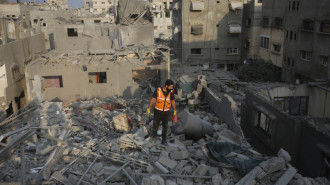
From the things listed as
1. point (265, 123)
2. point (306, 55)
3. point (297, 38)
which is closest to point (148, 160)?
point (265, 123)

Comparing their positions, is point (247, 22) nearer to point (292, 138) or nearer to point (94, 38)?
point (94, 38)

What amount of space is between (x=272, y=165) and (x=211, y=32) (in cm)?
2796

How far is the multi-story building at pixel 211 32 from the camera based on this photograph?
3209cm

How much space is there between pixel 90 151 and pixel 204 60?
A: 27.4m

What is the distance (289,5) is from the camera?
25547 millimetres

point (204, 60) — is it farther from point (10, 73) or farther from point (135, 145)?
point (135, 145)

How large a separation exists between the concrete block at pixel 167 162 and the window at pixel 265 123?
4756 mm

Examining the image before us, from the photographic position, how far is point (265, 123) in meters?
11.3

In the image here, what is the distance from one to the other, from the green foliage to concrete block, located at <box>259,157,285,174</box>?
22805 millimetres

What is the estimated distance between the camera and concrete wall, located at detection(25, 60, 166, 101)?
1812 centimetres

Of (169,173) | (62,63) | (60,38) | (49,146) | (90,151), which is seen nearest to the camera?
(169,173)

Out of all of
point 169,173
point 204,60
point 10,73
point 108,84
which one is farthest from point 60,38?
point 169,173

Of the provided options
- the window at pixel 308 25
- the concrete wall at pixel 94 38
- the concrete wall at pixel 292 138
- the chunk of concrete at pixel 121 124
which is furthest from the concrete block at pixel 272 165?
the concrete wall at pixel 94 38

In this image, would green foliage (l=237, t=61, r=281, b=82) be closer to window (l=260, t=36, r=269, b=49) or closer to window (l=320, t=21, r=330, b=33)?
window (l=260, t=36, r=269, b=49)
